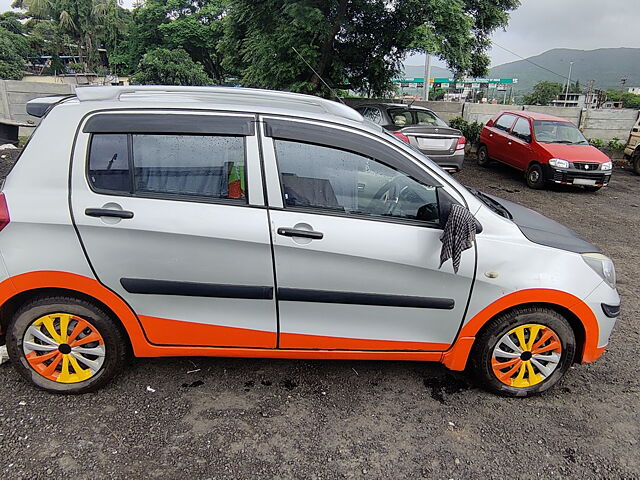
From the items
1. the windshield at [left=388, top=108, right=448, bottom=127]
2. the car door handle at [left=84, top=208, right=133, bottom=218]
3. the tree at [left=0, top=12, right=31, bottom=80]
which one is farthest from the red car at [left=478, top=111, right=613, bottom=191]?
the tree at [left=0, top=12, right=31, bottom=80]

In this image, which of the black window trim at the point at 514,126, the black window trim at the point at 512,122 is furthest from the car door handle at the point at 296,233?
the black window trim at the point at 512,122

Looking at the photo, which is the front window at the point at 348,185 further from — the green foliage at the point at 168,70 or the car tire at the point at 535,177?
the green foliage at the point at 168,70

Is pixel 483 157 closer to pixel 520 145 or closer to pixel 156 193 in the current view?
pixel 520 145

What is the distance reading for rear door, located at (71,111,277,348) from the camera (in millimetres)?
2402

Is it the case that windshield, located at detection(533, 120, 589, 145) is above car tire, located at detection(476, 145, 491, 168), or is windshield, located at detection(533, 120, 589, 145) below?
above

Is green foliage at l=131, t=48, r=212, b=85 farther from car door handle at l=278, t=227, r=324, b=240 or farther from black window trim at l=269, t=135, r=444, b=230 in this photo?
car door handle at l=278, t=227, r=324, b=240

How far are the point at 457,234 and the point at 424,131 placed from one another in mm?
7262

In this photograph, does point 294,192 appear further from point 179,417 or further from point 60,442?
point 60,442

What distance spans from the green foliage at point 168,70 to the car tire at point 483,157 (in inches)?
1074

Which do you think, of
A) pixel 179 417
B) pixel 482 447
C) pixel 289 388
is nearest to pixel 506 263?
pixel 482 447

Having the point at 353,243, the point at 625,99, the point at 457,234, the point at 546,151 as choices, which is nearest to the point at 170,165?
the point at 353,243

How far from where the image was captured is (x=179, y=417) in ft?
8.43

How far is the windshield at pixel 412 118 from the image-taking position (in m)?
9.67

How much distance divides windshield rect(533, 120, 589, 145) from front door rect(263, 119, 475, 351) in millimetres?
8771
